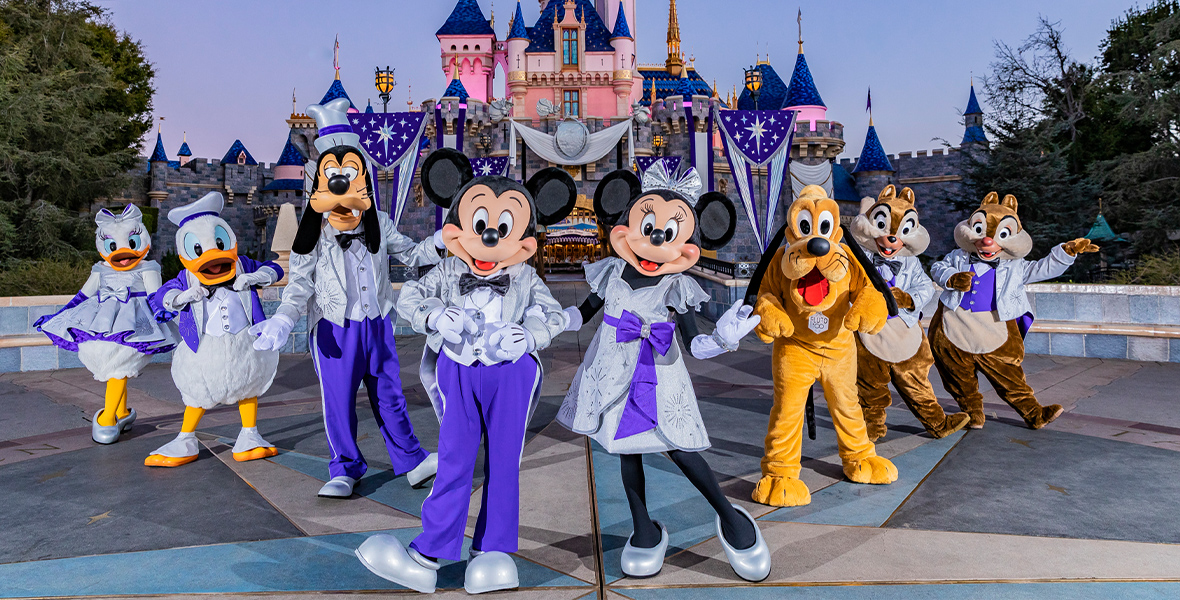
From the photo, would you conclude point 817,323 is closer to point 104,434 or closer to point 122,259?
point 122,259

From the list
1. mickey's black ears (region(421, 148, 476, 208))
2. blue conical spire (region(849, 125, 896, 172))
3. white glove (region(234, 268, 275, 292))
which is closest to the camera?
mickey's black ears (region(421, 148, 476, 208))

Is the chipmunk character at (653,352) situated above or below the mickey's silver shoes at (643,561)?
above

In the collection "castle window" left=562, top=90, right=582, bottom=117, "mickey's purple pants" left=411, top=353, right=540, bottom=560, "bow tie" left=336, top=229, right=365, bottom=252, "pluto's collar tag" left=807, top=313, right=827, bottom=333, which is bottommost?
"mickey's purple pants" left=411, top=353, right=540, bottom=560

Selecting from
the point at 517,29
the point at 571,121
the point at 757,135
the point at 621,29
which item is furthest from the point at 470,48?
the point at 757,135

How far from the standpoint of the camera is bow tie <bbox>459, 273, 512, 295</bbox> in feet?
8.80

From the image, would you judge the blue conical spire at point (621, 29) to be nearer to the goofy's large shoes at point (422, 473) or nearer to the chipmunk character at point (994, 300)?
the chipmunk character at point (994, 300)

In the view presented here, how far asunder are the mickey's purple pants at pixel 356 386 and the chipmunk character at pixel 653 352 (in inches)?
49.2

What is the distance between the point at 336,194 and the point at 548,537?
1879 millimetres

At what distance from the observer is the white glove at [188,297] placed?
403 cm

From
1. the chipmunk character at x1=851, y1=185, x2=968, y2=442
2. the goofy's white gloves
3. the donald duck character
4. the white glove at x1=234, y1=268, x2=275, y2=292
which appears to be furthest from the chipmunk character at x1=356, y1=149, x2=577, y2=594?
the chipmunk character at x1=851, y1=185, x2=968, y2=442

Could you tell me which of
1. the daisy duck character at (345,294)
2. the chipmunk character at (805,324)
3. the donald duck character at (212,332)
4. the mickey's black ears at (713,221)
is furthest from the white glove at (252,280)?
the chipmunk character at (805,324)

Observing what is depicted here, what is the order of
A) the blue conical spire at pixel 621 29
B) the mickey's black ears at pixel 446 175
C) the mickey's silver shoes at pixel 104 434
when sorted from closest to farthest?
1. the mickey's black ears at pixel 446 175
2. the mickey's silver shoes at pixel 104 434
3. the blue conical spire at pixel 621 29

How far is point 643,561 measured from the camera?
259 centimetres

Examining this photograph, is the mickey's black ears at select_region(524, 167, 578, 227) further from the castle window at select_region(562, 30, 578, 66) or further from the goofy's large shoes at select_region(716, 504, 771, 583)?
the castle window at select_region(562, 30, 578, 66)
